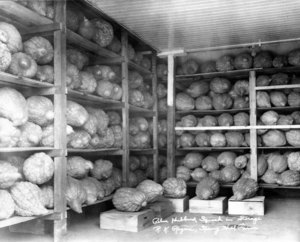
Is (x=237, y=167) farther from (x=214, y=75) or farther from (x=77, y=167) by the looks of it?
(x=77, y=167)

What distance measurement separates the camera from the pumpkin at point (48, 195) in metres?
4.54

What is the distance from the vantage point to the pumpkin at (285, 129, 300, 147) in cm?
731

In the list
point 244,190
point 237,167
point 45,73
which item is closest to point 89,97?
point 45,73

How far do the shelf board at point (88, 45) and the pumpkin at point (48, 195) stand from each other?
190cm

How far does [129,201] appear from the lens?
5414 millimetres

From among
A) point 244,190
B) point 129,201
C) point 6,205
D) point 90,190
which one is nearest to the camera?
point 6,205

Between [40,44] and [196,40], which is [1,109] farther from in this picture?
[196,40]

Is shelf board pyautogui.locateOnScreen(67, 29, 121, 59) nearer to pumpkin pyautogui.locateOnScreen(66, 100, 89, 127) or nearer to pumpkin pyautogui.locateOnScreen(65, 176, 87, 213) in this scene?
pumpkin pyautogui.locateOnScreen(66, 100, 89, 127)

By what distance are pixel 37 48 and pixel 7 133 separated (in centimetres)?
116

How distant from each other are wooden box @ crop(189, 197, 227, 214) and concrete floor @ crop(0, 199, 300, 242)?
26 cm

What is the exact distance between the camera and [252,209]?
6238mm

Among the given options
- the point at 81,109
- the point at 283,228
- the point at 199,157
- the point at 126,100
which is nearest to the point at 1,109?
the point at 81,109

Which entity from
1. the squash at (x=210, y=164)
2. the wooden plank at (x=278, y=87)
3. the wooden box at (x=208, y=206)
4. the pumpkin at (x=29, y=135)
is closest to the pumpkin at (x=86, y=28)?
the pumpkin at (x=29, y=135)

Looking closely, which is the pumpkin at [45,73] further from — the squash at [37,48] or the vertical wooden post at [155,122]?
the vertical wooden post at [155,122]
